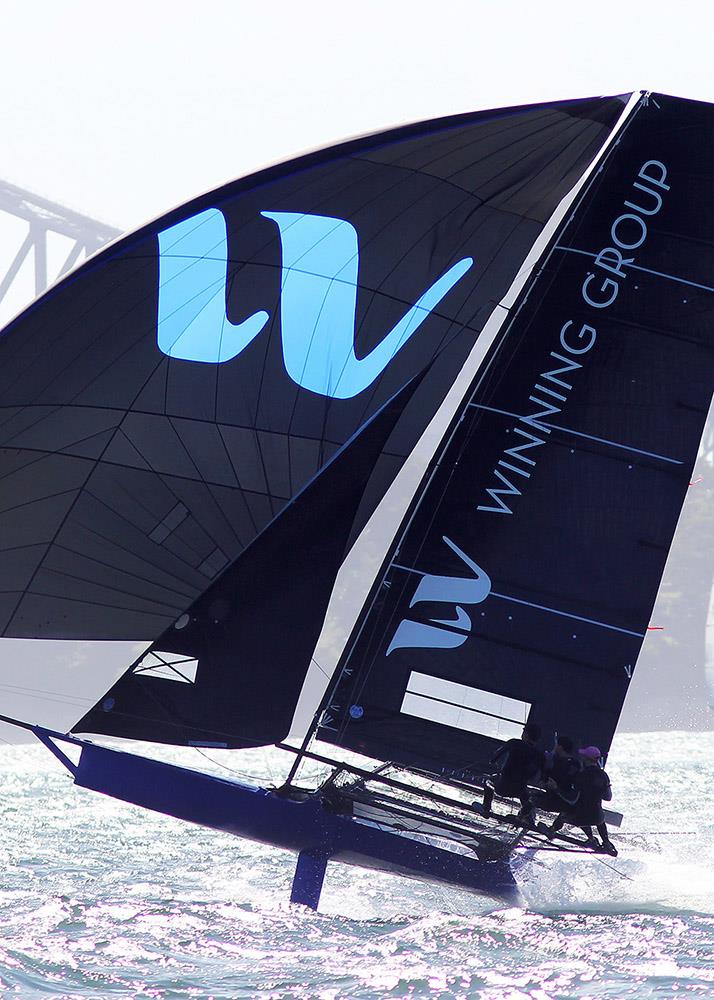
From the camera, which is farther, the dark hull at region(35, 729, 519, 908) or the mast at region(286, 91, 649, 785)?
the mast at region(286, 91, 649, 785)

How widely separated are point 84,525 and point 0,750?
19595 millimetres

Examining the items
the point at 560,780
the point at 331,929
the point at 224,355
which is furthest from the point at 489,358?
the point at 331,929

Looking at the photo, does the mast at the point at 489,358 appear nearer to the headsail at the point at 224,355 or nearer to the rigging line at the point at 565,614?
the headsail at the point at 224,355

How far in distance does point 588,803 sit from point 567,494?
1655 millimetres

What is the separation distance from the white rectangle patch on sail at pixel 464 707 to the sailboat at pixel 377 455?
0.02 metres

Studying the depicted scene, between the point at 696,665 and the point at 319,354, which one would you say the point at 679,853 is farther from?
the point at 696,665

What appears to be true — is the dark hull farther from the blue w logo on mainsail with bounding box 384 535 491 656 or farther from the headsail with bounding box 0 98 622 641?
the blue w logo on mainsail with bounding box 384 535 491 656

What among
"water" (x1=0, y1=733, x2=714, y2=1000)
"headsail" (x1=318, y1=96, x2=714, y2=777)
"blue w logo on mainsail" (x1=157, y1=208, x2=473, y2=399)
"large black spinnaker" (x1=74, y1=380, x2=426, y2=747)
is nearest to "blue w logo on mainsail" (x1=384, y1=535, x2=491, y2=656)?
"headsail" (x1=318, y1=96, x2=714, y2=777)

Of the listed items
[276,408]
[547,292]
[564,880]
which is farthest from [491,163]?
[564,880]

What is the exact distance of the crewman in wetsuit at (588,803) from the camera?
622 centimetres

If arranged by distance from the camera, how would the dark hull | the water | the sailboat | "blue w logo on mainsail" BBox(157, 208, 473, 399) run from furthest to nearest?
1. "blue w logo on mainsail" BBox(157, 208, 473, 399)
2. the sailboat
3. the dark hull
4. the water

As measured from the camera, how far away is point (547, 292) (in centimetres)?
659

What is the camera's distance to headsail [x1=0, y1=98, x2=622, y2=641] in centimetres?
608

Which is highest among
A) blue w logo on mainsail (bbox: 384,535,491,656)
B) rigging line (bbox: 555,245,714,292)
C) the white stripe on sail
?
rigging line (bbox: 555,245,714,292)
